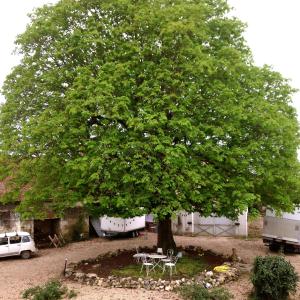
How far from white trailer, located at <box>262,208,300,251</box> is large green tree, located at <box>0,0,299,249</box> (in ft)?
19.5

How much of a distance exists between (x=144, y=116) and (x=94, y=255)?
11.5 m

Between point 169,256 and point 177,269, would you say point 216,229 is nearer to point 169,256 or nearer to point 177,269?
point 169,256

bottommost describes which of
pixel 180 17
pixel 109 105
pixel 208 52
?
pixel 109 105

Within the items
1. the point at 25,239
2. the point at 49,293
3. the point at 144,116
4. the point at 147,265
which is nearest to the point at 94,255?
the point at 25,239

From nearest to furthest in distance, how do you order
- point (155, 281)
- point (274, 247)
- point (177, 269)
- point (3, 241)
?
1. point (155, 281)
2. point (177, 269)
3. point (3, 241)
4. point (274, 247)

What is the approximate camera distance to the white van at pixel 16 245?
985 inches

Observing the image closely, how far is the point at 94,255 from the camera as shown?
82.7 feet

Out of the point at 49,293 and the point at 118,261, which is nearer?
the point at 49,293

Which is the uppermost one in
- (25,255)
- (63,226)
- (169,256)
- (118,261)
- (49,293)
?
(63,226)

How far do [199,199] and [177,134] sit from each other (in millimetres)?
3081

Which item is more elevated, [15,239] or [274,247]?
[15,239]

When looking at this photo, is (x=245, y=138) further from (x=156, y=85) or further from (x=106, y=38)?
(x=106, y=38)

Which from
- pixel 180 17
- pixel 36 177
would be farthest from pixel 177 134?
pixel 36 177

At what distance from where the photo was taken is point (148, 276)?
1828cm
